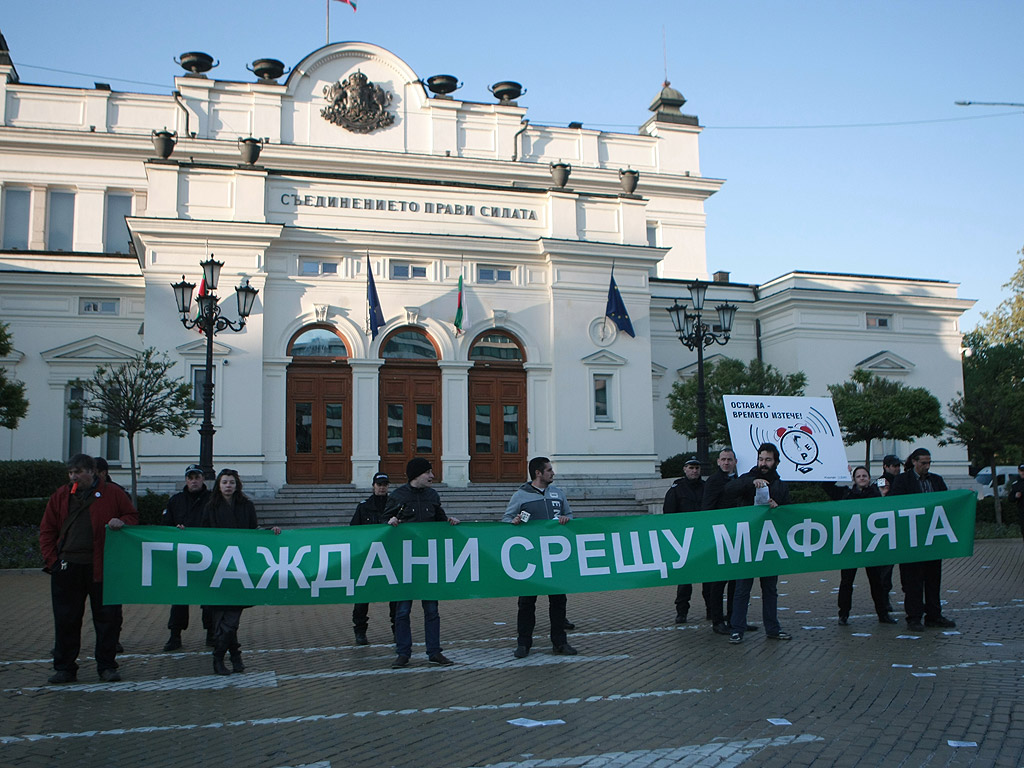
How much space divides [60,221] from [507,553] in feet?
107

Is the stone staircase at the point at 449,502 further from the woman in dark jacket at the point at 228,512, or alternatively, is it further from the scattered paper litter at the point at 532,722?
the scattered paper litter at the point at 532,722

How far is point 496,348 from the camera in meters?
27.3

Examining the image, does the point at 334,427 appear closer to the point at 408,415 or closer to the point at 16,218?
the point at 408,415

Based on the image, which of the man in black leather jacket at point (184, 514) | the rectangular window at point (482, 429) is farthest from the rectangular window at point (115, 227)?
the man in black leather jacket at point (184, 514)

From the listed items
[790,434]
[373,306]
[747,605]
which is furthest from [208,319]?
[747,605]

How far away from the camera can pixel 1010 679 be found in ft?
25.7

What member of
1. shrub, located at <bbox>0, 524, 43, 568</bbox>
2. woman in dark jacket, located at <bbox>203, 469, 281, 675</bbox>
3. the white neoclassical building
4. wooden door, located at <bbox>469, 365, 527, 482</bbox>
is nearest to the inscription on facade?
the white neoclassical building

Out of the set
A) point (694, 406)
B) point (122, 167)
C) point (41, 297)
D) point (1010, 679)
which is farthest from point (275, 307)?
point (1010, 679)

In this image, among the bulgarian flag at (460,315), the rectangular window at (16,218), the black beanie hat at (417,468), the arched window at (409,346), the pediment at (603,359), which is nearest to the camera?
the black beanie hat at (417,468)

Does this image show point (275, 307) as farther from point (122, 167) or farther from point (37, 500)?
point (122, 167)

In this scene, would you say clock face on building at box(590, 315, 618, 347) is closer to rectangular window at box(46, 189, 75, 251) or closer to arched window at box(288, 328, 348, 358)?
arched window at box(288, 328, 348, 358)

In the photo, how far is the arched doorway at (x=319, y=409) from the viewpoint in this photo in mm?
25484

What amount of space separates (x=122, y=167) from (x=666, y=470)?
947 inches

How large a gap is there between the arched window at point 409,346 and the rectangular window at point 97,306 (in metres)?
10.3
